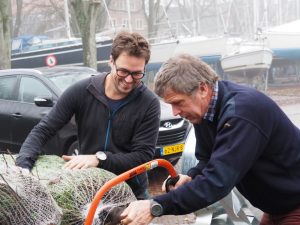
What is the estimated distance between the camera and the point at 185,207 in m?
2.12

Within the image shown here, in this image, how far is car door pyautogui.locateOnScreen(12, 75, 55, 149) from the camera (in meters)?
7.91

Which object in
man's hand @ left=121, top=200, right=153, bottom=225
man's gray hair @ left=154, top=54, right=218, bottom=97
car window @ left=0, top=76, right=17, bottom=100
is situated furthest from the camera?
car window @ left=0, top=76, right=17, bottom=100

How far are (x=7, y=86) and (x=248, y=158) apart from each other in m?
7.14

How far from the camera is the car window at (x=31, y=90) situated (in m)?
7.96

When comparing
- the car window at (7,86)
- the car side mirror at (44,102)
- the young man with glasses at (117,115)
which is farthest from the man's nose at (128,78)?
the car window at (7,86)

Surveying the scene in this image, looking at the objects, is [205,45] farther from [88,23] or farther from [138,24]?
[138,24]

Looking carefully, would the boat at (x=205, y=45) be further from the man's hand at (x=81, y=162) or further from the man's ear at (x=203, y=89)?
the man's ear at (x=203, y=89)

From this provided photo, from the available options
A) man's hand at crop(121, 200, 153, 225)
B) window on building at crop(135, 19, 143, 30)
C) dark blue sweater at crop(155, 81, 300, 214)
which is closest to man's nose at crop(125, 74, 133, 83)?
dark blue sweater at crop(155, 81, 300, 214)

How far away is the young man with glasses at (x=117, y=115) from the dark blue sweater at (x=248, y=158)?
0.59 m

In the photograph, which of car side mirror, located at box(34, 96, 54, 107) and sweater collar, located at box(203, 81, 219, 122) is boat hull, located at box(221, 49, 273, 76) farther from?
sweater collar, located at box(203, 81, 219, 122)

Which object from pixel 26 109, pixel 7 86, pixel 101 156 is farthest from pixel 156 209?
pixel 7 86

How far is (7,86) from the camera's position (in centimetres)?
866

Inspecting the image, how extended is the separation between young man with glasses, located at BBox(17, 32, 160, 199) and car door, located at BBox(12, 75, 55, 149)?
4786mm

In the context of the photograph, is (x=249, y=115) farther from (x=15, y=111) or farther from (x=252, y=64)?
(x=252, y=64)
